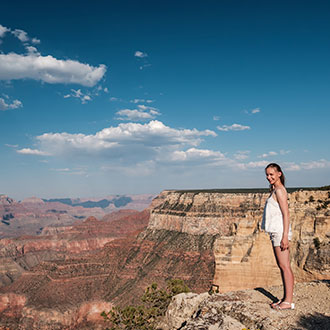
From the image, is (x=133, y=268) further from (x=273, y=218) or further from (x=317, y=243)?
(x=273, y=218)

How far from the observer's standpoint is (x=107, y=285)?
96688mm

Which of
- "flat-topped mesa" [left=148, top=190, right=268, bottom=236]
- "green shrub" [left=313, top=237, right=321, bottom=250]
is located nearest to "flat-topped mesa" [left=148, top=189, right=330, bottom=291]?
"green shrub" [left=313, top=237, right=321, bottom=250]

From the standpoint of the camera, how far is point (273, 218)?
8695 mm

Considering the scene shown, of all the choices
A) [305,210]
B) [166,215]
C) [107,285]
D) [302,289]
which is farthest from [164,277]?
[302,289]

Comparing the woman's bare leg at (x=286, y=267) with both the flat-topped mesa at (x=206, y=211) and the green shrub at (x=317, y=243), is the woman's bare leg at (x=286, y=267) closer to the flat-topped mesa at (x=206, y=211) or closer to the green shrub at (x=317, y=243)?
the green shrub at (x=317, y=243)

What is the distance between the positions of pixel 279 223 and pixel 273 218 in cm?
21

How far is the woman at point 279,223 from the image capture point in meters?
8.47

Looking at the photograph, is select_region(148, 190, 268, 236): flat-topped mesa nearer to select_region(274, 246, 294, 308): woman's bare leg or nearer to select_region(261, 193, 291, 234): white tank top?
select_region(274, 246, 294, 308): woman's bare leg

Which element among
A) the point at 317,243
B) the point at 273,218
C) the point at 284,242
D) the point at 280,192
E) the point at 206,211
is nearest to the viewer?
the point at 284,242

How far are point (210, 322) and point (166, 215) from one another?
4314 inches

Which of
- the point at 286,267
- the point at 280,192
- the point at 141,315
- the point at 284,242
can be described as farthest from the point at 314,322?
the point at 141,315

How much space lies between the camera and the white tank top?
28.2 feet

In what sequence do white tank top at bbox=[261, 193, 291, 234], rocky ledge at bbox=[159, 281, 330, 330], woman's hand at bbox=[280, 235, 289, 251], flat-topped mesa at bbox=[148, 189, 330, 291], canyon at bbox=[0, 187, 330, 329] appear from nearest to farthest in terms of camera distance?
rocky ledge at bbox=[159, 281, 330, 330], woman's hand at bbox=[280, 235, 289, 251], white tank top at bbox=[261, 193, 291, 234], flat-topped mesa at bbox=[148, 189, 330, 291], canyon at bbox=[0, 187, 330, 329]

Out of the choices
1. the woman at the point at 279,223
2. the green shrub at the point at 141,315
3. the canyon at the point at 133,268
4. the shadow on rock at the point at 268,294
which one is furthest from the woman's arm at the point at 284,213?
the canyon at the point at 133,268
